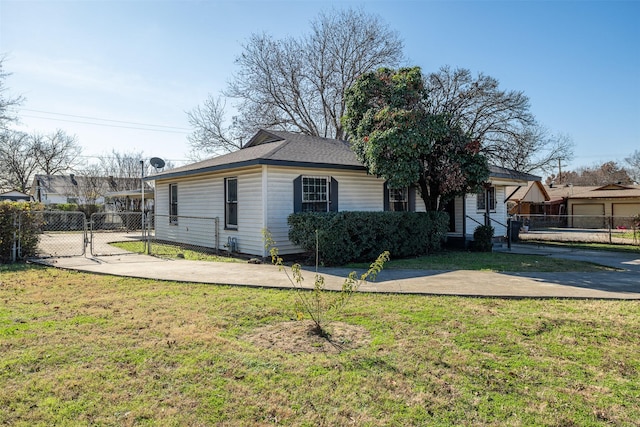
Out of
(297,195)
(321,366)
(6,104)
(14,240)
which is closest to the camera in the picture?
(321,366)

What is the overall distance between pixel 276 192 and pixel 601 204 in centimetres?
3195

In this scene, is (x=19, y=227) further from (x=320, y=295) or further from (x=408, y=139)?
(x=408, y=139)

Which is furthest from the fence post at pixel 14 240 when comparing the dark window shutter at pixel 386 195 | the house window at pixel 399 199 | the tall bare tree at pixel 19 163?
the tall bare tree at pixel 19 163

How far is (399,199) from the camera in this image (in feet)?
46.2

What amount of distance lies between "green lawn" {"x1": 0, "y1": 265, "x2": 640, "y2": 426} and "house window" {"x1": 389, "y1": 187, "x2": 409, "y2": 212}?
26.1ft

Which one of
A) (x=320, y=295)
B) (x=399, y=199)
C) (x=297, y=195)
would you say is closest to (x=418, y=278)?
(x=320, y=295)

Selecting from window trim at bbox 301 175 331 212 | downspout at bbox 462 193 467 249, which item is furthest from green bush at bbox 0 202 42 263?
downspout at bbox 462 193 467 249

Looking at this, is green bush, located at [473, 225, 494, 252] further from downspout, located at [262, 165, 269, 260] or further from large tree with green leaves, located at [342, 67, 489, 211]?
downspout, located at [262, 165, 269, 260]

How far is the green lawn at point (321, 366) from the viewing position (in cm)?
292

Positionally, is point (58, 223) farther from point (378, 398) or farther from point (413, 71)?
point (378, 398)

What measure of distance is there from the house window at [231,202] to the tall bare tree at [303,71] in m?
13.3

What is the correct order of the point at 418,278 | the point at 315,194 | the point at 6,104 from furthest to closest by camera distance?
the point at 6,104 → the point at 315,194 → the point at 418,278

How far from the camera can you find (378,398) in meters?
3.14

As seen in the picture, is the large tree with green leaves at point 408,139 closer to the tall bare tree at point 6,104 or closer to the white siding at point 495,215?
the white siding at point 495,215
